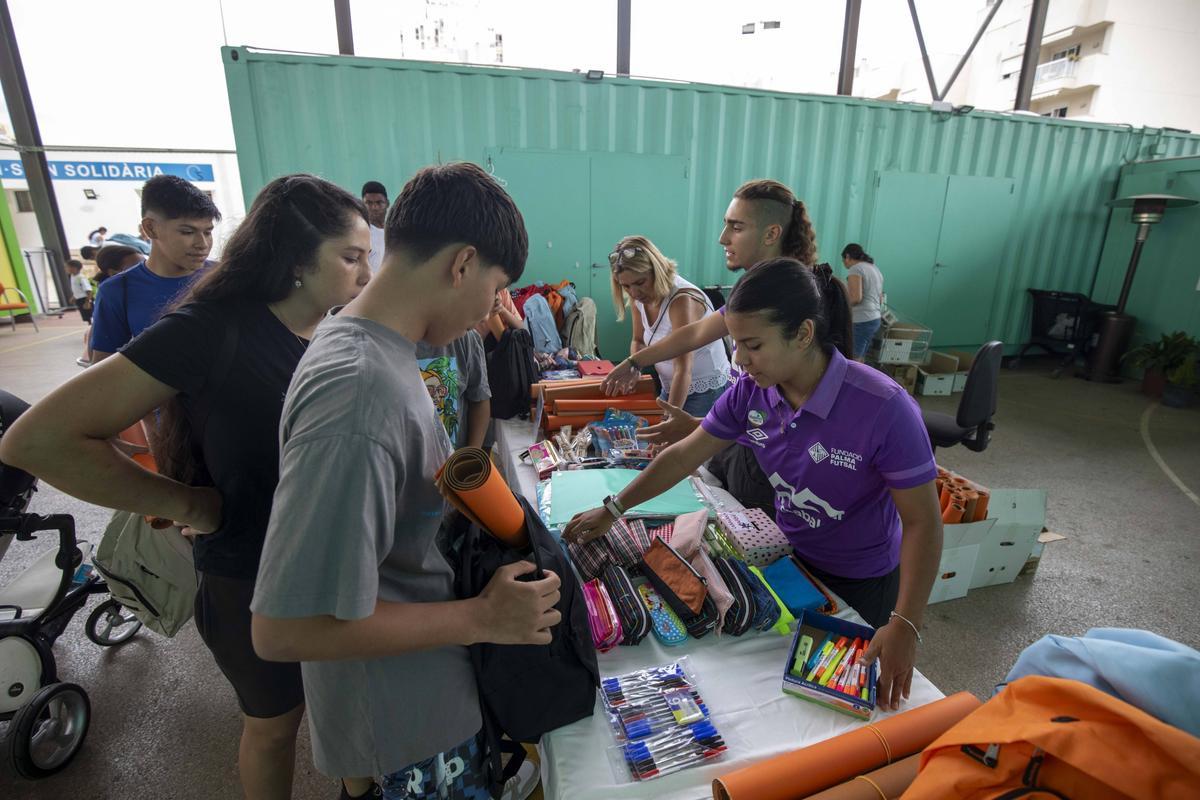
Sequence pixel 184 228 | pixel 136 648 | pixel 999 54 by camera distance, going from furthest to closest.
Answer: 1. pixel 999 54
2. pixel 136 648
3. pixel 184 228

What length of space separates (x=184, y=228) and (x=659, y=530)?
214cm

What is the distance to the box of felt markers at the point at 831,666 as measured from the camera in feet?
3.63

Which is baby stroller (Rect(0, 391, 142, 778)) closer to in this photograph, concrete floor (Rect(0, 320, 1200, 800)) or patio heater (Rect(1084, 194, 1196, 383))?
concrete floor (Rect(0, 320, 1200, 800))

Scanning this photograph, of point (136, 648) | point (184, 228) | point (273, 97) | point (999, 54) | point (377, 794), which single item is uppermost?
point (999, 54)

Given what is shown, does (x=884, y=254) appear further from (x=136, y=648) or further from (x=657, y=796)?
(x=136, y=648)

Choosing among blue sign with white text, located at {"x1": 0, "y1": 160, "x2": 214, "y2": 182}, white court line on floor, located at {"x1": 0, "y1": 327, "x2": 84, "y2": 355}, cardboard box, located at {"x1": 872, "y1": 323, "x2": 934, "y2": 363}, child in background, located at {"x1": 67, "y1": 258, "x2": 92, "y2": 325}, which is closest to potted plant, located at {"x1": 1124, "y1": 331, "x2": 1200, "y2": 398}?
cardboard box, located at {"x1": 872, "y1": 323, "x2": 934, "y2": 363}

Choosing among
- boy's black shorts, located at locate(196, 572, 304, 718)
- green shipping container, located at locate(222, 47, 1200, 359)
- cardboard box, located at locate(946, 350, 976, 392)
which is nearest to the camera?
boy's black shorts, located at locate(196, 572, 304, 718)

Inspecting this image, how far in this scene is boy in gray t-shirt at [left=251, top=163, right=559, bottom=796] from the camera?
64 cm

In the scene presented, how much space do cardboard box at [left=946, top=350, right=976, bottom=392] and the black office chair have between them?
3357mm

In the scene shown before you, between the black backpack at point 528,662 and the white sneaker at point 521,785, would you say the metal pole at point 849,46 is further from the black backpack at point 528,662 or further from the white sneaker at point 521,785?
the white sneaker at point 521,785

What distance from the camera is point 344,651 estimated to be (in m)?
0.69

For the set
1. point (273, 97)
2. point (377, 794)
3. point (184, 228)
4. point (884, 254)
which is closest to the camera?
point (377, 794)

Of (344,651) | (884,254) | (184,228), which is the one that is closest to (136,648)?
(184,228)

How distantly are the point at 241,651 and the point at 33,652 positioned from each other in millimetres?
1283
